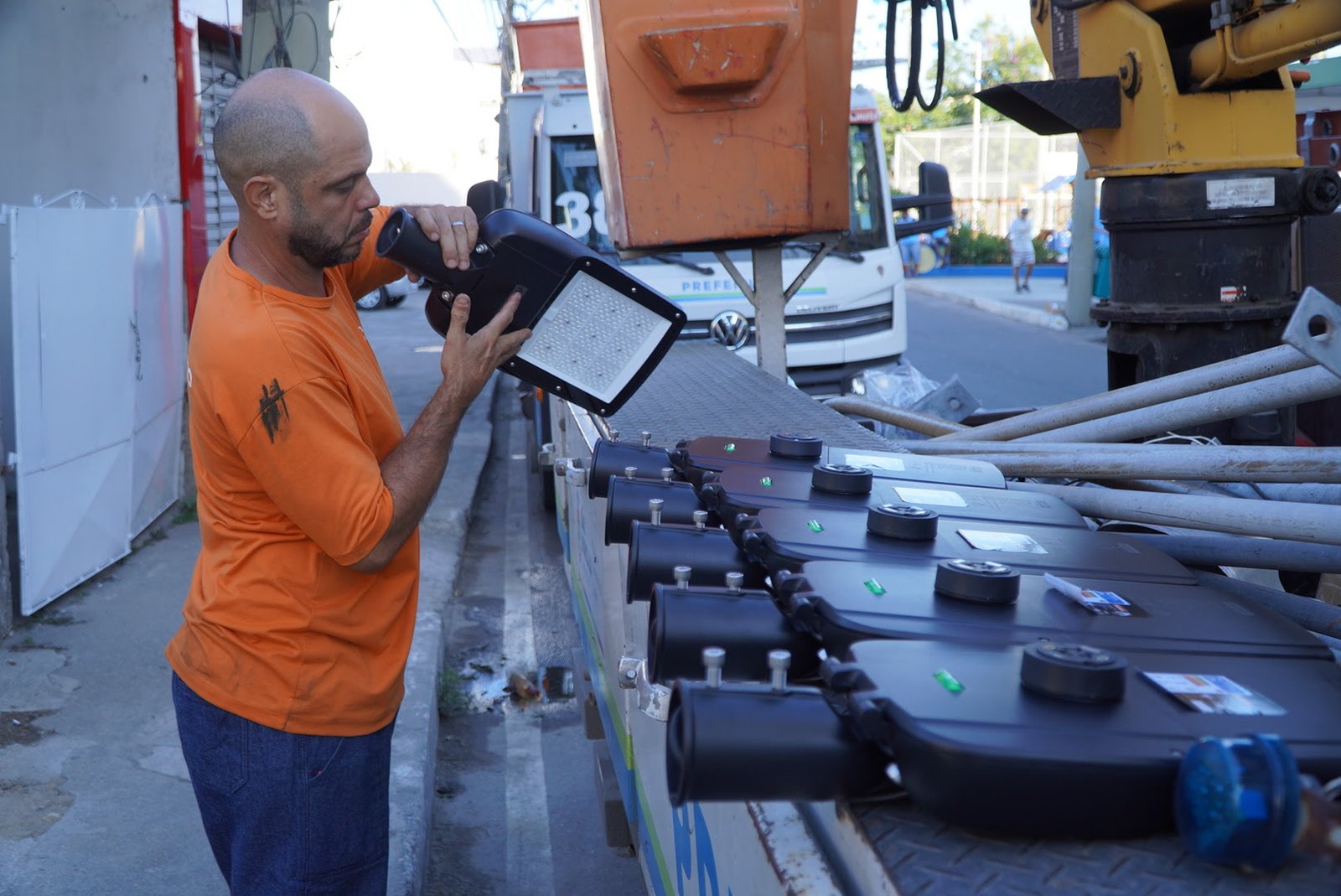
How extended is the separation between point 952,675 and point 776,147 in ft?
8.78

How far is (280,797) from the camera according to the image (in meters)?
2.12

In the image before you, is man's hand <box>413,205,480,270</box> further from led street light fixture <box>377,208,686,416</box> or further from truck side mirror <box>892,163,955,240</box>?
truck side mirror <box>892,163,955,240</box>

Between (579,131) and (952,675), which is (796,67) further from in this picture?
(579,131)

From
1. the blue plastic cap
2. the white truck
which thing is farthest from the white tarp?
the blue plastic cap

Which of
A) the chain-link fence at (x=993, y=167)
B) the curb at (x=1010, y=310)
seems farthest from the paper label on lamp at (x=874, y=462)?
the chain-link fence at (x=993, y=167)

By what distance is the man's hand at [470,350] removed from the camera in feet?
6.84

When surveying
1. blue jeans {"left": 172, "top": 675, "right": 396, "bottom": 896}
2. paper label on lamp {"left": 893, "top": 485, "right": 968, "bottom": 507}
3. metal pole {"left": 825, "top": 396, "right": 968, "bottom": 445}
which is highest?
paper label on lamp {"left": 893, "top": 485, "right": 968, "bottom": 507}

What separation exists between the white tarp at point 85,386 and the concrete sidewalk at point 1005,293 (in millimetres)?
12099

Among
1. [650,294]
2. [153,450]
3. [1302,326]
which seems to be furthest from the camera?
[153,450]

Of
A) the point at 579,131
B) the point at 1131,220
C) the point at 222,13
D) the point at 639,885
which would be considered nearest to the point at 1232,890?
the point at 639,885

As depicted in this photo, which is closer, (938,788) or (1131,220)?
(938,788)

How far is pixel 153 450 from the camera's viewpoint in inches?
257

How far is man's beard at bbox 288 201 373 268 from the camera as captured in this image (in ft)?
6.63

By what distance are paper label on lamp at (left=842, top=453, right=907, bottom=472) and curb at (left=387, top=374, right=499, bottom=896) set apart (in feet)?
3.52
